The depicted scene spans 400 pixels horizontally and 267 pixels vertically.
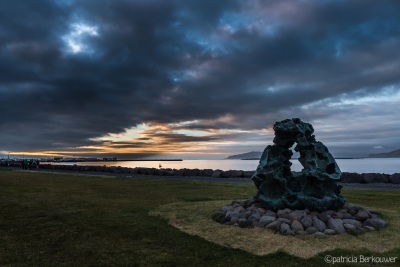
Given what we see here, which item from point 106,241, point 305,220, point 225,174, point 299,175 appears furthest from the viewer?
point 225,174

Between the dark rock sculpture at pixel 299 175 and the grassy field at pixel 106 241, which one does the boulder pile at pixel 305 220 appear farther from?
the grassy field at pixel 106 241

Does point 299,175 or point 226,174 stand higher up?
point 299,175

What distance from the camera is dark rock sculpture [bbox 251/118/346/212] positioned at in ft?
39.2

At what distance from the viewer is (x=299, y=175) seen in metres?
12.9

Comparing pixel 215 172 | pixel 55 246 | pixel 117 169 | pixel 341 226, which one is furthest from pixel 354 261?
pixel 117 169

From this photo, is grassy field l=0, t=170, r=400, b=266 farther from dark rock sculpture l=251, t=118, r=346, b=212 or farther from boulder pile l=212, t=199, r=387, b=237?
dark rock sculpture l=251, t=118, r=346, b=212

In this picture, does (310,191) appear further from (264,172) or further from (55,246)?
(55,246)

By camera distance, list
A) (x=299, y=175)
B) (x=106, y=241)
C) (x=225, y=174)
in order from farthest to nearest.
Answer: (x=225, y=174) < (x=299, y=175) < (x=106, y=241)

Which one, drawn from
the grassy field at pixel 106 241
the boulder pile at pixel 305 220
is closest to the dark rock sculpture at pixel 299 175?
the boulder pile at pixel 305 220

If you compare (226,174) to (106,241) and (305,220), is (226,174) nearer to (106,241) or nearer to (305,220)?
(305,220)

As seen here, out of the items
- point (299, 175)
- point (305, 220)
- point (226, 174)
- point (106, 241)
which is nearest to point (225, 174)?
point (226, 174)

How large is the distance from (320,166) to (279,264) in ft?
19.3

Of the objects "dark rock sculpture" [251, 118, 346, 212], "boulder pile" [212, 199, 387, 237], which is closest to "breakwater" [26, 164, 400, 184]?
"dark rock sculpture" [251, 118, 346, 212]

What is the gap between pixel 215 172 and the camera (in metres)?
35.2
